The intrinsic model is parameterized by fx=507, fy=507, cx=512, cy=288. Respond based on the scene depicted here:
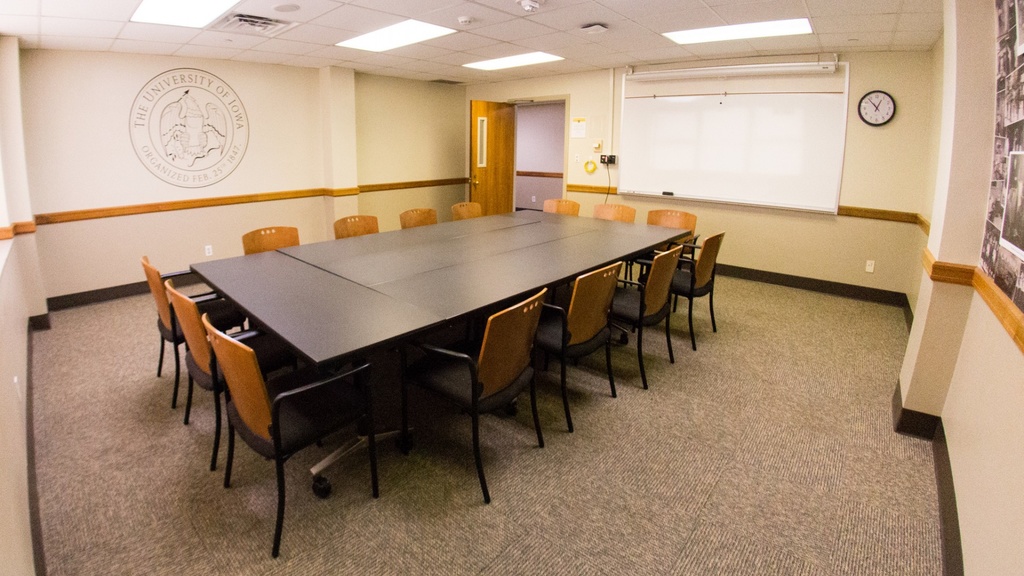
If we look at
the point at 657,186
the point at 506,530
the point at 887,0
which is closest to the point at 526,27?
the point at 887,0

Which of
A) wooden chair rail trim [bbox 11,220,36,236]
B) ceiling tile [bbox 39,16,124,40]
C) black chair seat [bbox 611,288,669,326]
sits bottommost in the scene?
black chair seat [bbox 611,288,669,326]

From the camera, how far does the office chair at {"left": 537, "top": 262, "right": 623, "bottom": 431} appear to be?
2475 mm

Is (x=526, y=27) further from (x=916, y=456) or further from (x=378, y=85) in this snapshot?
(x=916, y=456)

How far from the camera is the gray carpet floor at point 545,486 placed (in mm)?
1838

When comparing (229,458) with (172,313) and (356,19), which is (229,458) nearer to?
(172,313)

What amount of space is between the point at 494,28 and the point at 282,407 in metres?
3.27

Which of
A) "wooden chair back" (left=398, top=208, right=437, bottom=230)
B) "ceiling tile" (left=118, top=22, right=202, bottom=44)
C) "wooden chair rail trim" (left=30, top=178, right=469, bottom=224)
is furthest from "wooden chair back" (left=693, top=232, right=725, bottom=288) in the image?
"wooden chair rail trim" (left=30, top=178, right=469, bottom=224)

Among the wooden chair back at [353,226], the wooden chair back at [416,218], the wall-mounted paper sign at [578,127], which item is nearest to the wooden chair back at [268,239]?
the wooden chair back at [353,226]

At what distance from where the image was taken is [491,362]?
2.05 m

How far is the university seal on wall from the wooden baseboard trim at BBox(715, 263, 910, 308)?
217 inches

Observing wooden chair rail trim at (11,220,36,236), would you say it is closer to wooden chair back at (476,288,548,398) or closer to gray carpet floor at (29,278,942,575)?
gray carpet floor at (29,278,942,575)

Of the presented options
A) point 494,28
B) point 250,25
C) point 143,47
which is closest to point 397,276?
point 494,28

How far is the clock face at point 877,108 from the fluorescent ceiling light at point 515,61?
287 cm

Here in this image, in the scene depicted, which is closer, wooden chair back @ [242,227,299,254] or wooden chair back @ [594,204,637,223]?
wooden chair back @ [242,227,299,254]
